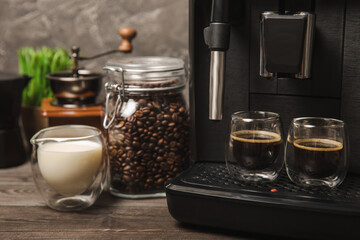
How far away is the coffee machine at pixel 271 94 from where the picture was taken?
0.64 meters

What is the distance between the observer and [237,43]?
0.76 meters

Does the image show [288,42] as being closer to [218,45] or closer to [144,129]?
[218,45]

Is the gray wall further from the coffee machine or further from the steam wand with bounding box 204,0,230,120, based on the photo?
the steam wand with bounding box 204,0,230,120

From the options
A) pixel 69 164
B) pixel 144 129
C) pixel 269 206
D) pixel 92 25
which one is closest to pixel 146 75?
pixel 144 129

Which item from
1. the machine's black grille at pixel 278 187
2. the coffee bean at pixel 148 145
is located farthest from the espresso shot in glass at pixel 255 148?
the coffee bean at pixel 148 145

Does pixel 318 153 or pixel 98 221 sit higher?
pixel 318 153

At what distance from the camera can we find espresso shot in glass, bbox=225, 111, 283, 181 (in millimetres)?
682

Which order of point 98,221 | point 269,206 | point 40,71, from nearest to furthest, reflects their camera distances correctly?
1. point 269,206
2. point 98,221
3. point 40,71

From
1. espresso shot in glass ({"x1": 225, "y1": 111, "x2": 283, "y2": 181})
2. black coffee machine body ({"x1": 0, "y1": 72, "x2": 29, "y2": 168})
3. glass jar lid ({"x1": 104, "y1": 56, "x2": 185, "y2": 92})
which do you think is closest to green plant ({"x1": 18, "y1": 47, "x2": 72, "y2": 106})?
black coffee machine body ({"x1": 0, "y1": 72, "x2": 29, "y2": 168})

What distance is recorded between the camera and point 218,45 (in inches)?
25.3

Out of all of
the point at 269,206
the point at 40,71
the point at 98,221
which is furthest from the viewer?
the point at 40,71

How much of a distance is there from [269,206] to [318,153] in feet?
0.31

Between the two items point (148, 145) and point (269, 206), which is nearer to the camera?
point (269, 206)

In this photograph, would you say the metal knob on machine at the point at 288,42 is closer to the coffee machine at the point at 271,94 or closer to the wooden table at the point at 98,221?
the coffee machine at the point at 271,94
